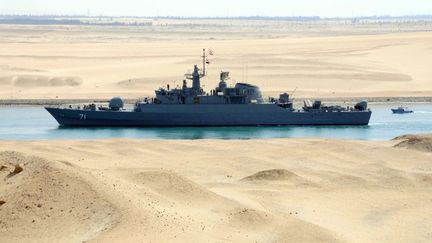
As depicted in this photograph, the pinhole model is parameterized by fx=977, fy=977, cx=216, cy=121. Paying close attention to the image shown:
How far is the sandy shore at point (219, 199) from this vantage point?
25875 millimetres

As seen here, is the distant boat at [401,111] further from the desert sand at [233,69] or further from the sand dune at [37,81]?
the sand dune at [37,81]

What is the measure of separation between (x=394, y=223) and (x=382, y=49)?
323 feet

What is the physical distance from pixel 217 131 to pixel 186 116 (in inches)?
137

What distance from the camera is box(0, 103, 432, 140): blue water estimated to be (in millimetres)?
60594

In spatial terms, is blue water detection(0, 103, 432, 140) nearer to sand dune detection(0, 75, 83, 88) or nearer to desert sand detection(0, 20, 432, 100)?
desert sand detection(0, 20, 432, 100)

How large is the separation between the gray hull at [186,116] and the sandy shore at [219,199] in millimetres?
22367

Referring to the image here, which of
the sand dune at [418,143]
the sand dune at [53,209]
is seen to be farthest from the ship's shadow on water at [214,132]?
the sand dune at [53,209]

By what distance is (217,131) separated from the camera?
2539 inches

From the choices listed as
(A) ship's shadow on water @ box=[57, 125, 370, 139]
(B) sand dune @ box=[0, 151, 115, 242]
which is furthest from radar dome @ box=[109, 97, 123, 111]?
(B) sand dune @ box=[0, 151, 115, 242]

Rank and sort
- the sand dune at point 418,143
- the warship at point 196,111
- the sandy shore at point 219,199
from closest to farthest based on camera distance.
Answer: the sandy shore at point 219,199
the sand dune at point 418,143
the warship at point 196,111

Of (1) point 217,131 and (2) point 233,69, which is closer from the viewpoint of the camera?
(1) point 217,131

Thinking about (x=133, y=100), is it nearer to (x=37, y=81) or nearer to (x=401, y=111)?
(x=37, y=81)

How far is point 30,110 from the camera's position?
7619cm

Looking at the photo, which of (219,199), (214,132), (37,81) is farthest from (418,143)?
(37,81)
